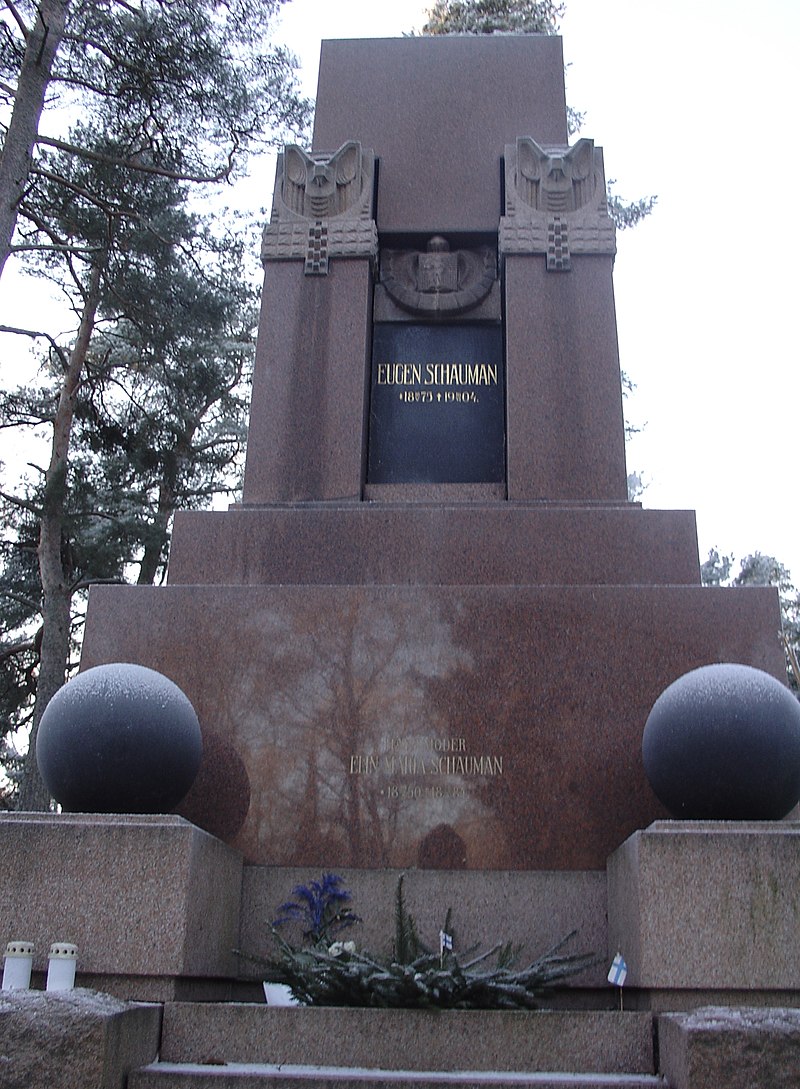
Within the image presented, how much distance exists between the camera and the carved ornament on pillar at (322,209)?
9.61 m

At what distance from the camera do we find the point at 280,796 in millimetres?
6883

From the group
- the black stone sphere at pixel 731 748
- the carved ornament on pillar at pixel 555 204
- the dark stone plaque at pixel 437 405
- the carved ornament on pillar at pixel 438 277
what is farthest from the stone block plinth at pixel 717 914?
the carved ornament on pillar at pixel 555 204

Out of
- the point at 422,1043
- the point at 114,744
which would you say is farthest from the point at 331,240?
the point at 422,1043

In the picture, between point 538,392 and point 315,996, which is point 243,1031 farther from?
point 538,392

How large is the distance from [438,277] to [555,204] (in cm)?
118

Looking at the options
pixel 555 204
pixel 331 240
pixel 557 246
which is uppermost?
pixel 555 204

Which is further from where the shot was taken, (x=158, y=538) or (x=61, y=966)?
(x=158, y=538)

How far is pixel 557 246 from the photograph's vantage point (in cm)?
945

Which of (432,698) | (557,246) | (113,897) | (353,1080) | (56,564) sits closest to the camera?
(353,1080)

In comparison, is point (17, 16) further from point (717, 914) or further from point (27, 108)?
point (717, 914)

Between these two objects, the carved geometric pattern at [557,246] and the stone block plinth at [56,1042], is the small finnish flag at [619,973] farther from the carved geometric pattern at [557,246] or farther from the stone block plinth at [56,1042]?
the carved geometric pattern at [557,246]

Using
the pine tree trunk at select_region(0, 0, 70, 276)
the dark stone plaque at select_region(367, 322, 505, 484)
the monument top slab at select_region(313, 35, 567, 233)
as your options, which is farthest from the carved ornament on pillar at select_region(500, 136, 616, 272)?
the pine tree trunk at select_region(0, 0, 70, 276)

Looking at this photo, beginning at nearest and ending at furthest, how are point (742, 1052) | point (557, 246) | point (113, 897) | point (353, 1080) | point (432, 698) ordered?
point (742, 1052) → point (353, 1080) → point (113, 897) → point (432, 698) → point (557, 246)

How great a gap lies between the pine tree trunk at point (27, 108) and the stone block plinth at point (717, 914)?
14.6m
